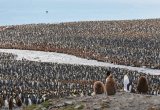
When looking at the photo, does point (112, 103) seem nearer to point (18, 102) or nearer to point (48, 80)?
point (18, 102)

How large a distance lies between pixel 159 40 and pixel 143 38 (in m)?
3.85

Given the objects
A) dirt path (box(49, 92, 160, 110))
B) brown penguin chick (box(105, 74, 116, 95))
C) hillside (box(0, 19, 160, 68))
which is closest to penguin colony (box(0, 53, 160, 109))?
hillside (box(0, 19, 160, 68))

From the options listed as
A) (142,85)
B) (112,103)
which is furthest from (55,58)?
(112,103)

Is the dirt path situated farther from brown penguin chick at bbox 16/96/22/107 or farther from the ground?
brown penguin chick at bbox 16/96/22/107

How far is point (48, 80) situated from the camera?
44281mm

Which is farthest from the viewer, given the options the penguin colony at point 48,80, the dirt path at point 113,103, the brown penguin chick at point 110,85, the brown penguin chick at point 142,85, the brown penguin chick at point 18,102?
the penguin colony at point 48,80

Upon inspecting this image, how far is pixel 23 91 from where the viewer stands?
38156mm

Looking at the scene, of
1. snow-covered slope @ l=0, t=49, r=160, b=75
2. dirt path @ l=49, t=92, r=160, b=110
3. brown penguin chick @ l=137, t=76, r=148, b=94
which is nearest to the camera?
dirt path @ l=49, t=92, r=160, b=110

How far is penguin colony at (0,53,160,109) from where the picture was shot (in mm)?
34500

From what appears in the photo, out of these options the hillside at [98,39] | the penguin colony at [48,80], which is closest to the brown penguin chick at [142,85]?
the penguin colony at [48,80]

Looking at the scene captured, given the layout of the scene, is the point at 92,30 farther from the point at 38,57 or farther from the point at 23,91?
the point at 23,91

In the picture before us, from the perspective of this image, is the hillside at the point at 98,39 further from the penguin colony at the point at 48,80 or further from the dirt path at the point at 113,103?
the dirt path at the point at 113,103

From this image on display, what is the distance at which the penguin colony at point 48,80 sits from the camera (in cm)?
3450

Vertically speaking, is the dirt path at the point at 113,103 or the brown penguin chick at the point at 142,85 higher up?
the brown penguin chick at the point at 142,85
